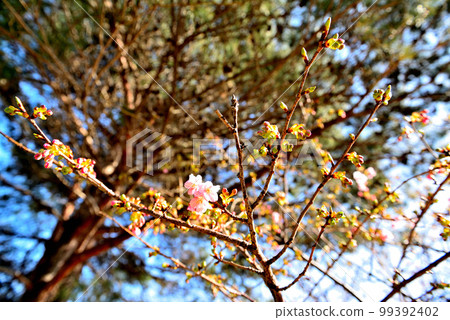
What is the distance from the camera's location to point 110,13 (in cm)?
291

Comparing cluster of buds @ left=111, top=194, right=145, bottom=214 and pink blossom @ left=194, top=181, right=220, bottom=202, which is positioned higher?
pink blossom @ left=194, top=181, right=220, bottom=202

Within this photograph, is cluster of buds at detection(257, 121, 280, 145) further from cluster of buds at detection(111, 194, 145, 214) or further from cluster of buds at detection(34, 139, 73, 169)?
cluster of buds at detection(34, 139, 73, 169)

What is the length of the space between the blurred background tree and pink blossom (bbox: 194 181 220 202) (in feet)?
4.43

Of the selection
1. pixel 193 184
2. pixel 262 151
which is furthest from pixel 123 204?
pixel 262 151

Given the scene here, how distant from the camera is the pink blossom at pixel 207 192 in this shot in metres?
0.97

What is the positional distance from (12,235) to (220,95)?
3033 mm

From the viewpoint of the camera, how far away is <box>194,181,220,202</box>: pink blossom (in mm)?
971

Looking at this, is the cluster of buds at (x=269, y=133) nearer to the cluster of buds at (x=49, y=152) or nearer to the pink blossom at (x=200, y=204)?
the pink blossom at (x=200, y=204)

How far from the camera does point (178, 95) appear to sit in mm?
3129

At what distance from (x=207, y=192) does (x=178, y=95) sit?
233 cm

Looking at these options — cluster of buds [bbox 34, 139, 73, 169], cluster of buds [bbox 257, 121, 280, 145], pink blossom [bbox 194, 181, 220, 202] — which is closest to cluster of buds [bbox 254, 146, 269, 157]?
cluster of buds [bbox 257, 121, 280, 145]

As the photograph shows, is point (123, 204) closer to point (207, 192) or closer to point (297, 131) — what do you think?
point (207, 192)

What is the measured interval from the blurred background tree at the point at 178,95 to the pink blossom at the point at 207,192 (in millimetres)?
1351
